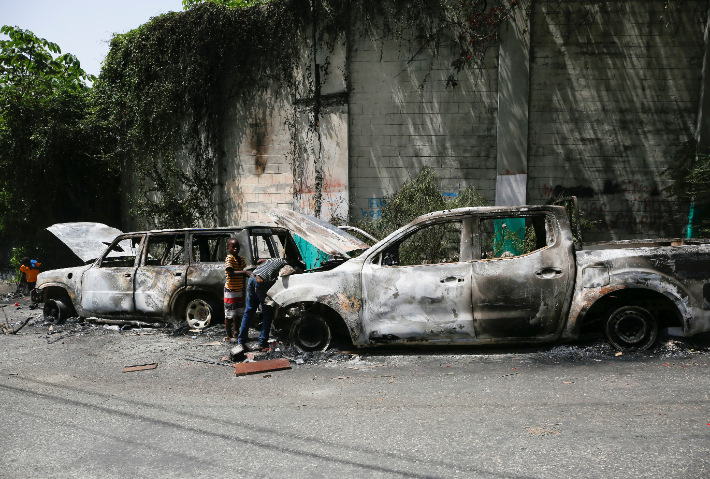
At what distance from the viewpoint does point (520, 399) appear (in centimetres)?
431

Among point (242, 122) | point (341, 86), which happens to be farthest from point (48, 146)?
point (341, 86)

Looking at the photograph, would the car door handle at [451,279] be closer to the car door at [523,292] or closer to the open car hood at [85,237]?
the car door at [523,292]

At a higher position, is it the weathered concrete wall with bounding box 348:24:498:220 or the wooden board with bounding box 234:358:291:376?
the weathered concrete wall with bounding box 348:24:498:220

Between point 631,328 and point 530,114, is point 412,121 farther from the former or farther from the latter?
point 631,328

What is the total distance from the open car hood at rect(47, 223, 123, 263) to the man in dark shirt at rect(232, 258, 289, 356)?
3976 mm

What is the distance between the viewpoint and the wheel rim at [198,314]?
7434 mm

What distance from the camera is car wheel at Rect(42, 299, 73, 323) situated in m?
8.34

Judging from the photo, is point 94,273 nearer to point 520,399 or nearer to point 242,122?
point 242,122

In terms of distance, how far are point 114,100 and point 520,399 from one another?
43.4ft

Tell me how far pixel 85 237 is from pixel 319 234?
5.45 m

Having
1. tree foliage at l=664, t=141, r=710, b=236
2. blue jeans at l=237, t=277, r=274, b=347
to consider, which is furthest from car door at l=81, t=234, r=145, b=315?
tree foliage at l=664, t=141, r=710, b=236

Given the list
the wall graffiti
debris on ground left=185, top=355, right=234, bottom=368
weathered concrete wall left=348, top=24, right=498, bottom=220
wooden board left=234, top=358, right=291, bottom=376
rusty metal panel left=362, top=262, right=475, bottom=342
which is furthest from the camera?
the wall graffiti

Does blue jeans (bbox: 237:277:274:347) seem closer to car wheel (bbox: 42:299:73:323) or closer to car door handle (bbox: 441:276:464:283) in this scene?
car door handle (bbox: 441:276:464:283)

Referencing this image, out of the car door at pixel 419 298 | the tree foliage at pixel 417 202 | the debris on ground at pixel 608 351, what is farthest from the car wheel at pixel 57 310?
the debris on ground at pixel 608 351
